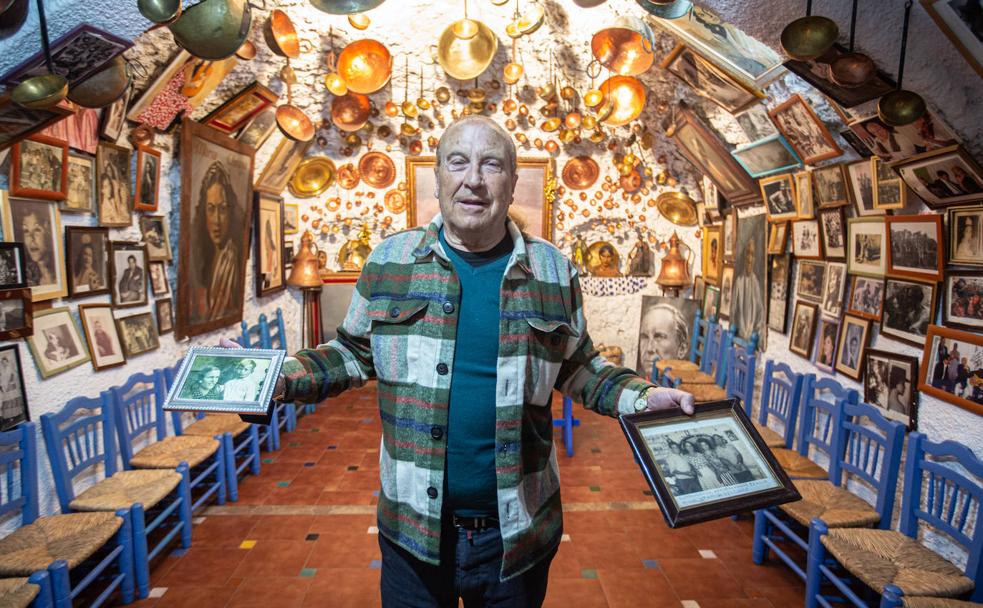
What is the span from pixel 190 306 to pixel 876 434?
4.48 metres

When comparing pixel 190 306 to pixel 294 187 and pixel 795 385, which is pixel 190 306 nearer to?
pixel 294 187

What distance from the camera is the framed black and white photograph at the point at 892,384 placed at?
2.93 m

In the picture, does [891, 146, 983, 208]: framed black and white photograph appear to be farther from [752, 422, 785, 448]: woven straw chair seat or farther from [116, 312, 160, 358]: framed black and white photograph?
[116, 312, 160, 358]: framed black and white photograph

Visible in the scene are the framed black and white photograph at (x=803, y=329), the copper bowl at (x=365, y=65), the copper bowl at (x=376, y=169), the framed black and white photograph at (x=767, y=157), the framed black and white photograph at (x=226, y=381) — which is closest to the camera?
the framed black and white photograph at (x=226, y=381)

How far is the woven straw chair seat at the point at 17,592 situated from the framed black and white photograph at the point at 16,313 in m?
1.08

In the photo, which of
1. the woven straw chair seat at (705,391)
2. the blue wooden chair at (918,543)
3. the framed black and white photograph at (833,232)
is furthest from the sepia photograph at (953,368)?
the woven straw chair seat at (705,391)

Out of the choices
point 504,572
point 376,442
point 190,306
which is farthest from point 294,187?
point 504,572

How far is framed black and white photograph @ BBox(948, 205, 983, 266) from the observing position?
8.06 ft

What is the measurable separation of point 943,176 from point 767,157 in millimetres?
1810

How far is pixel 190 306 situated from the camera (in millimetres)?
4234

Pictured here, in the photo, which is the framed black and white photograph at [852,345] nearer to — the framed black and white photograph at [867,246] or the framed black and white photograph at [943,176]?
the framed black and white photograph at [867,246]

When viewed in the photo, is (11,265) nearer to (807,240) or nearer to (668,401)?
(668,401)

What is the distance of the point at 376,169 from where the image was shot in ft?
21.9

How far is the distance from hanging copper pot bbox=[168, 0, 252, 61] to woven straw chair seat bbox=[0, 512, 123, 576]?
2.11 meters
